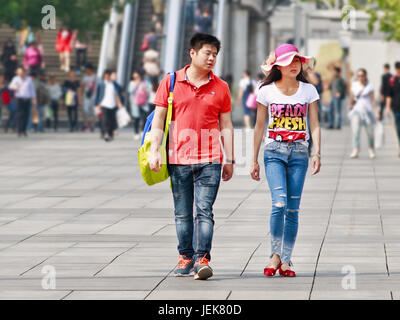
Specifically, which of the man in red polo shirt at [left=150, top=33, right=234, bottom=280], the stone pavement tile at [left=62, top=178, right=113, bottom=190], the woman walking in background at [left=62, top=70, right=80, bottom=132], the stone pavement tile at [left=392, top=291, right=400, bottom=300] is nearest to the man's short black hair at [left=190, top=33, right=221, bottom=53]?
the man in red polo shirt at [left=150, top=33, right=234, bottom=280]

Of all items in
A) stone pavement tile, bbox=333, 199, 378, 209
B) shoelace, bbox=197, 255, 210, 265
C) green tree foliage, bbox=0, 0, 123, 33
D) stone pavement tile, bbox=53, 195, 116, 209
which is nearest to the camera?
shoelace, bbox=197, 255, 210, 265

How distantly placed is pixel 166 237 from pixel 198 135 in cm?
230

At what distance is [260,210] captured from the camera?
12.1 m

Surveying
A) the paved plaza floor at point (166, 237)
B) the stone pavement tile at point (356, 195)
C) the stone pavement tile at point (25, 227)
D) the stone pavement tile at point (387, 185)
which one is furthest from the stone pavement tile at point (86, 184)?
the stone pavement tile at point (387, 185)

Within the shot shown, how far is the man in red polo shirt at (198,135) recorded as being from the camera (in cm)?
780

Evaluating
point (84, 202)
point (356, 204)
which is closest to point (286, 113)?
point (356, 204)

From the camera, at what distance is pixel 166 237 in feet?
32.6

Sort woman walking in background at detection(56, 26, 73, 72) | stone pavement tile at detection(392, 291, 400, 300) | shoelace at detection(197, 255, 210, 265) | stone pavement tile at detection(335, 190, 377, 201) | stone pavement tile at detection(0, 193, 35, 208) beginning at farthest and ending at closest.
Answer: woman walking in background at detection(56, 26, 73, 72) → stone pavement tile at detection(335, 190, 377, 201) → stone pavement tile at detection(0, 193, 35, 208) → shoelace at detection(197, 255, 210, 265) → stone pavement tile at detection(392, 291, 400, 300)

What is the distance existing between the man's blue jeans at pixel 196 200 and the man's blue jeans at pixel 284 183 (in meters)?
0.41

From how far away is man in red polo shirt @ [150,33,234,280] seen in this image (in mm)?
7805

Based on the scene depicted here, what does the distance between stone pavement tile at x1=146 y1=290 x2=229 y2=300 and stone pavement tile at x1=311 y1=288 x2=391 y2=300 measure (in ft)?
1.94

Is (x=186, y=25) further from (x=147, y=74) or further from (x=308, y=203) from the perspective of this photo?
(x=308, y=203)

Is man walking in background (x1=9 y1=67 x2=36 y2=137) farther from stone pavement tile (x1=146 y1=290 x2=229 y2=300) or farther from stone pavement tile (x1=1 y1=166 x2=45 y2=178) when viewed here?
stone pavement tile (x1=146 y1=290 x2=229 y2=300)

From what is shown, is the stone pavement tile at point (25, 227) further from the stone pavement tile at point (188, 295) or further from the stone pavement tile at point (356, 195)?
the stone pavement tile at point (356, 195)
